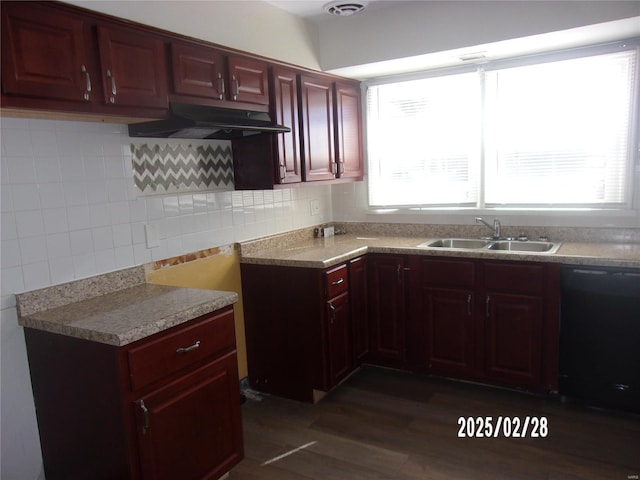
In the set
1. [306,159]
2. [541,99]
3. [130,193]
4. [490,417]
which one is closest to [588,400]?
[490,417]

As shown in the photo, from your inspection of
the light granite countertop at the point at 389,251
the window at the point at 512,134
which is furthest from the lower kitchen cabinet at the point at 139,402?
the window at the point at 512,134

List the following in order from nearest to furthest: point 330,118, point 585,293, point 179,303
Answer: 1. point 179,303
2. point 585,293
3. point 330,118

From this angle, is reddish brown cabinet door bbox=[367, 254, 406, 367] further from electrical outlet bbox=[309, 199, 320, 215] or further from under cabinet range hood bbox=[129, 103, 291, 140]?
under cabinet range hood bbox=[129, 103, 291, 140]

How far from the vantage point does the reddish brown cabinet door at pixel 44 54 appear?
1697 mm

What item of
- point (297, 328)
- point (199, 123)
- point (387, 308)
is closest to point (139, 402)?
point (199, 123)

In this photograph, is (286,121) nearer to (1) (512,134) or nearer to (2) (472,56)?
(2) (472,56)

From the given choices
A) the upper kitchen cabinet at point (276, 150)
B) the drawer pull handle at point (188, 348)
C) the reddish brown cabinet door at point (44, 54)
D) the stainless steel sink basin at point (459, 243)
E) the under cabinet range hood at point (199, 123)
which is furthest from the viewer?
the stainless steel sink basin at point (459, 243)

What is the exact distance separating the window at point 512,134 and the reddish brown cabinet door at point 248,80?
123 centimetres

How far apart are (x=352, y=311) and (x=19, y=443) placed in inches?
74.5

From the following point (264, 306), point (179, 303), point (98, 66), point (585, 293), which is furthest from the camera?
point (264, 306)

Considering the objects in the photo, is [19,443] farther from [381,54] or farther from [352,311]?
[381,54]

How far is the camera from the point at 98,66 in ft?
6.48

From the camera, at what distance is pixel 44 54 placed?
179 cm
